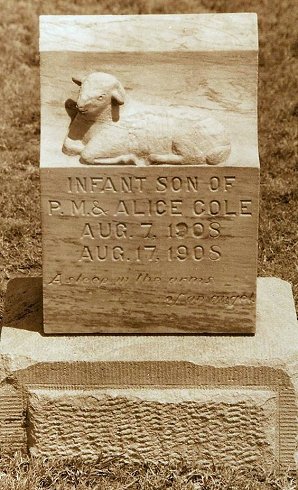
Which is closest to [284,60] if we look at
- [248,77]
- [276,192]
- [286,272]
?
[276,192]

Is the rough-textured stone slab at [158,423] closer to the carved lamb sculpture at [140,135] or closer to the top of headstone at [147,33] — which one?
the carved lamb sculpture at [140,135]

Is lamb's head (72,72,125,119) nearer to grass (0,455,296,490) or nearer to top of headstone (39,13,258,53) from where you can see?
top of headstone (39,13,258,53)

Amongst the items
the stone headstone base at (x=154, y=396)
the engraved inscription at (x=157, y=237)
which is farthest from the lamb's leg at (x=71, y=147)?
the stone headstone base at (x=154, y=396)

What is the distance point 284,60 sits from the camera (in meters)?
9.47

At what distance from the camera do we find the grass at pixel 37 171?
4.15m

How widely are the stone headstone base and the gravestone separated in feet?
0.78

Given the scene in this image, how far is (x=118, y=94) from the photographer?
3.98 meters

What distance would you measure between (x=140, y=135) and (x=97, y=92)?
26 cm

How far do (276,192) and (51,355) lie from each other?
3.40 metres

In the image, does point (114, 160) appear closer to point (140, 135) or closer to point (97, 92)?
point (140, 135)

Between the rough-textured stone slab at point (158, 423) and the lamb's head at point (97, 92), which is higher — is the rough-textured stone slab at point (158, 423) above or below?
below

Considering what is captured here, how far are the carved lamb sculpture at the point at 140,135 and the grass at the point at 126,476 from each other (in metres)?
1.32

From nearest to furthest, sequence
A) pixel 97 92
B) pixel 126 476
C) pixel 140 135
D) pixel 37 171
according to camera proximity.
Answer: pixel 97 92 < pixel 140 135 < pixel 126 476 < pixel 37 171

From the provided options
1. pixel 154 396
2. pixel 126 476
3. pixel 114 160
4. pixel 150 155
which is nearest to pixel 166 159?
pixel 150 155
